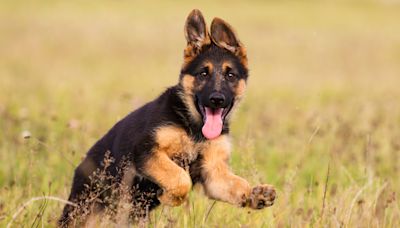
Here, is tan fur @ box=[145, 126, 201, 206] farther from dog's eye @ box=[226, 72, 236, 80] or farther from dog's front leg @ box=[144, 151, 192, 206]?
dog's eye @ box=[226, 72, 236, 80]

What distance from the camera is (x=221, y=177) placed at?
538 centimetres

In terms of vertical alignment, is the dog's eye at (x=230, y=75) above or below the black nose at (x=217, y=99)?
above

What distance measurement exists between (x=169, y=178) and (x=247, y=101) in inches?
340

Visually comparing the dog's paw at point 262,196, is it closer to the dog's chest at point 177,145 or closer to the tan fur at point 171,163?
the tan fur at point 171,163

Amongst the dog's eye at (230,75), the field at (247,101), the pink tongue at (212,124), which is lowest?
the field at (247,101)

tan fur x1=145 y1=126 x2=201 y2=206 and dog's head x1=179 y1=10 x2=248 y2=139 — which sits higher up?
dog's head x1=179 y1=10 x2=248 y2=139

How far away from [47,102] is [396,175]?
6127 mm

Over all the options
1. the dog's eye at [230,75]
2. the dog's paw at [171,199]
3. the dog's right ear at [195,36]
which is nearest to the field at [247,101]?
the dog's paw at [171,199]

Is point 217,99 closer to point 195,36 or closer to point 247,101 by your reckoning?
point 195,36

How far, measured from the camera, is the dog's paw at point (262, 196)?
4.89 metres

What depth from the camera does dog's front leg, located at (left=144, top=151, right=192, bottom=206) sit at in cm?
507

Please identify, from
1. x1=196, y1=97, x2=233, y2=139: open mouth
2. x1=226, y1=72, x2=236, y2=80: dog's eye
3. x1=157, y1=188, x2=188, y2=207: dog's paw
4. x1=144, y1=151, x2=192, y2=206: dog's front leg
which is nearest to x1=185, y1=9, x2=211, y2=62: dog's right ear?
x1=226, y1=72, x2=236, y2=80: dog's eye

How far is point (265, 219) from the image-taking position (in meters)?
5.76

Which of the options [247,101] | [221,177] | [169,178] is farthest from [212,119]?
[247,101]
